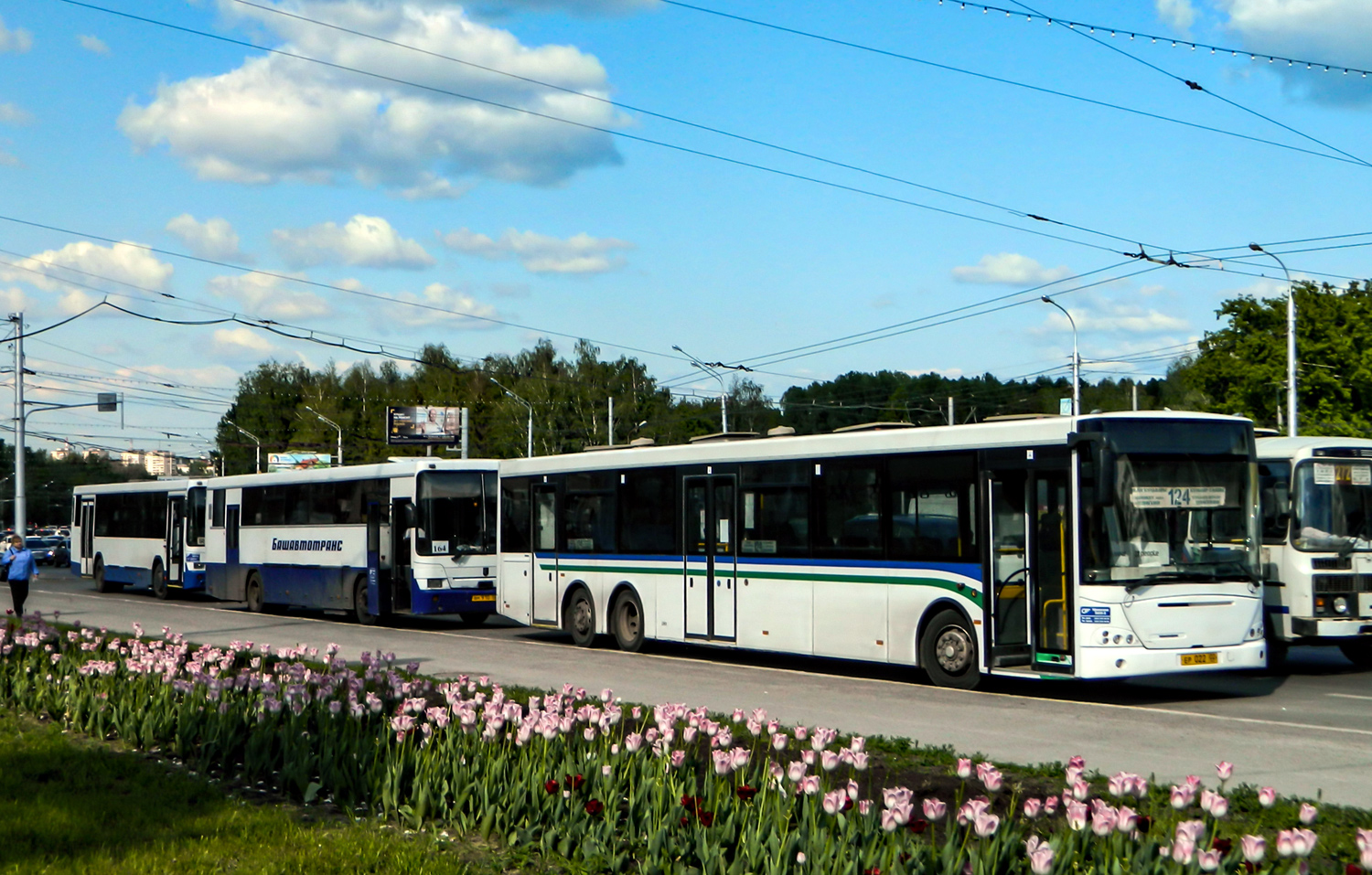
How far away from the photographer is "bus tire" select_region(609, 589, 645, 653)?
20570 millimetres

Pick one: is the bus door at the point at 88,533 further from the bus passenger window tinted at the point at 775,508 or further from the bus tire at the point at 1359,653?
the bus tire at the point at 1359,653

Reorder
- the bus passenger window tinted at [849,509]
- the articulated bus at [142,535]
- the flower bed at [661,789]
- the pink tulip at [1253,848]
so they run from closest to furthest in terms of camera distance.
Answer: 1. the pink tulip at [1253,848]
2. the flower bed at [661,789]
3. the bus passenger window tinted at [849,509]
4. the articulated bus at [142,535]

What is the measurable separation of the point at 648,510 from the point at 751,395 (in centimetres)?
10184

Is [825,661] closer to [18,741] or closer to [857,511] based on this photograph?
[857,511]

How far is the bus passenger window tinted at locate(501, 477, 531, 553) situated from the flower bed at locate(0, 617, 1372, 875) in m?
11.6

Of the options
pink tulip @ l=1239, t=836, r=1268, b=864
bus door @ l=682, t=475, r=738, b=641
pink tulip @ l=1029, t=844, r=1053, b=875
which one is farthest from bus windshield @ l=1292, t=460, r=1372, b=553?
pink tulip @ l=1239, t=836, r=1268, b=864

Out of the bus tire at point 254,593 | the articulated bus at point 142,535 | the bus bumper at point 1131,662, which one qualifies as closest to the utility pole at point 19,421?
the articulated bus at point 142,535

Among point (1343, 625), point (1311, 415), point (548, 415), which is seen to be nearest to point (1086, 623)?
point (1343, 625)

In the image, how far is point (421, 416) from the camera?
87500mm

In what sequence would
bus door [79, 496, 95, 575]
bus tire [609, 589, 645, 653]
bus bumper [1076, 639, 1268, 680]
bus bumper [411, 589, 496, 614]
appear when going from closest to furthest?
bus bumper [1076, 639, 1268, 680] < bus tire [609, 589, 645, 653] < bus bumper [411, 589, 496, 614] < bus door [79, 496, 95, 575]

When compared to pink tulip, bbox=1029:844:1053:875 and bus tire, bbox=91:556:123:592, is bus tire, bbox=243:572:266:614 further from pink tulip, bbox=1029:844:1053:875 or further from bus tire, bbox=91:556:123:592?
pink tulip, bbox=1029:844:1053:875

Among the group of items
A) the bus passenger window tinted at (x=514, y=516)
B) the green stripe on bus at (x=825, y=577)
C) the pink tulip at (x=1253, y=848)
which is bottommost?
the pink tulip at (x=1253, y=848)

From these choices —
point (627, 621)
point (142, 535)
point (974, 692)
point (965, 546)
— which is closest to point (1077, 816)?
point (965, 546)

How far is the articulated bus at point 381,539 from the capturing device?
26.2 meters
